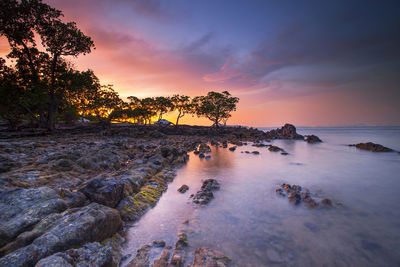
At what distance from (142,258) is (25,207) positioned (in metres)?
3.01

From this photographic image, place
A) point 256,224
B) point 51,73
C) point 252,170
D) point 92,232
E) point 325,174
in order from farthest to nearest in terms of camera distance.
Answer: point 51,73, point 252,170, point 325,174, point 256,224, point 92,232

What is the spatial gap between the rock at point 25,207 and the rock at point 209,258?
→ 11.9ft

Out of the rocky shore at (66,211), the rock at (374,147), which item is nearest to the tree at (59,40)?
the rocky shore at (66,211)

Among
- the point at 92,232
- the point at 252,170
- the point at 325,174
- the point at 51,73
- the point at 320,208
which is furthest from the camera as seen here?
the point at 51,73

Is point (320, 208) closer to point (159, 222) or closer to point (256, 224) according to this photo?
point (256, 224)

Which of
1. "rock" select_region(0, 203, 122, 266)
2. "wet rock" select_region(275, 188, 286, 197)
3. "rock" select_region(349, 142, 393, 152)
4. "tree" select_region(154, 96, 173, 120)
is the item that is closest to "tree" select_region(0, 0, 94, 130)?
"rock" select_region(0, 203, 122, 266)

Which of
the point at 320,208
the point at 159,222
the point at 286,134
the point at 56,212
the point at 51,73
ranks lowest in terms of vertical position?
the point at 159,222

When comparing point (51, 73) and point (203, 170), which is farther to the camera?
point (51, 73)

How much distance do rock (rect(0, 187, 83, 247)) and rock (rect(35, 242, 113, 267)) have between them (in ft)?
4.74

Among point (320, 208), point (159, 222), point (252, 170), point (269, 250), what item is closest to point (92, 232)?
point (159, 222)

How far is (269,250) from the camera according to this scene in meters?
3.98

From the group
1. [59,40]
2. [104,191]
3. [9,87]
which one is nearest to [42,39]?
[59,40]

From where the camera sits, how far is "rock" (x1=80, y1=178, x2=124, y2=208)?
492 centimetres

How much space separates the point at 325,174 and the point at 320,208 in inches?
249
